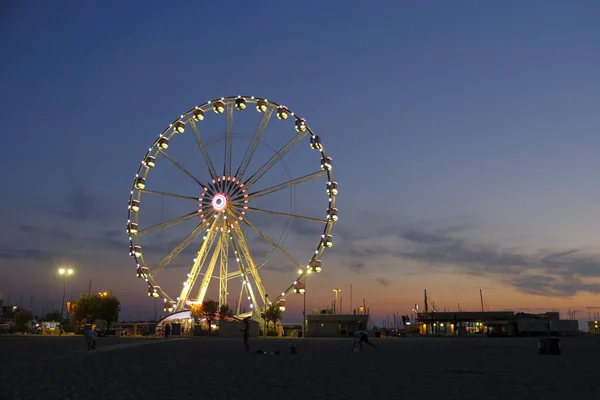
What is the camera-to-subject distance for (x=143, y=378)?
47.4ft

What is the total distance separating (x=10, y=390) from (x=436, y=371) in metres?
12.3

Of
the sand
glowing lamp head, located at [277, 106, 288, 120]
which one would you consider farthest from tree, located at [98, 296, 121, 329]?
the sand

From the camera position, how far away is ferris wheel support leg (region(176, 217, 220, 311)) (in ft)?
173

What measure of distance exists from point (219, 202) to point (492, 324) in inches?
2770

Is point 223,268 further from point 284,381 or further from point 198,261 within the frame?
point 284,381

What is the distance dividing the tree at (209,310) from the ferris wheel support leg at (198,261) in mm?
5481

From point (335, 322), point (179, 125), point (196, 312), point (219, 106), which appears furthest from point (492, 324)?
point (179, 125)

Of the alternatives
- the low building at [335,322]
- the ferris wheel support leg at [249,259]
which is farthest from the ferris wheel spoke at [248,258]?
the low building at [335,322]

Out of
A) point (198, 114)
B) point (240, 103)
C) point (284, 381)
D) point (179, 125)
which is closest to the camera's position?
point (284, 381)

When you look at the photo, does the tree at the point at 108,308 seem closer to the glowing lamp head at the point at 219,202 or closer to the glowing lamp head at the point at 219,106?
the glowing lamp head at the point at 219,202

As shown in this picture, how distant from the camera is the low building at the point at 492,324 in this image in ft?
311

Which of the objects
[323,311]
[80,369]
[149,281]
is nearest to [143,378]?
[80,369]

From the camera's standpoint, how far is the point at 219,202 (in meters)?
51.5

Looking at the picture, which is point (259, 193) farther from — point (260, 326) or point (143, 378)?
point (143, 378)
